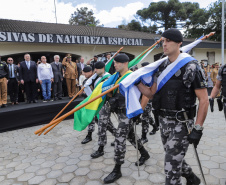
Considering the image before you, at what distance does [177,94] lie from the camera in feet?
6.12

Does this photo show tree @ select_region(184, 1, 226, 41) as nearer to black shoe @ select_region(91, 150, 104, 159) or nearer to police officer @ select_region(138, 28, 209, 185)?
black shoe @ select_region(91, 150, 104, 159)

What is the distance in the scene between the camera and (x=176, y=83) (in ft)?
6.12

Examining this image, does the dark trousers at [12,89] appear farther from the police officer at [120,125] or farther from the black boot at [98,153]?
the police officer at [120,125]

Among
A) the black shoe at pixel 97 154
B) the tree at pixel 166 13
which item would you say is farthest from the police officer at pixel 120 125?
the tree at pixel 166 13

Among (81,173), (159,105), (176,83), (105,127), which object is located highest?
(176,83)

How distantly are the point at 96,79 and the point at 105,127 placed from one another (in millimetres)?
1047

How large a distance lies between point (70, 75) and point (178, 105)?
6164 mm

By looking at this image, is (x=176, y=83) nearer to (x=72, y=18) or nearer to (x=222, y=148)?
(x=222, y=148)

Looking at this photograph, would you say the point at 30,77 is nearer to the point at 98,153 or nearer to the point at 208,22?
the point at 98,153

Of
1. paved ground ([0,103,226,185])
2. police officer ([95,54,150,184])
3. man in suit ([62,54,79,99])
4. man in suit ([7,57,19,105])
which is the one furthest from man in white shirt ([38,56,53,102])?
police officer ([95,54,150,184])

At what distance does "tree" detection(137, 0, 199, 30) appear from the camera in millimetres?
31891

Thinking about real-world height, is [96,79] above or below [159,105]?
above

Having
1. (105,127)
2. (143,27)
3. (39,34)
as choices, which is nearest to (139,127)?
(105,127)

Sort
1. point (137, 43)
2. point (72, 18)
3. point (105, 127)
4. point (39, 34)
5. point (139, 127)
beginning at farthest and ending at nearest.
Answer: point (72, 18)
point (137, 43)
point (39, 34)
point (139, 127)
point (105, 127)
